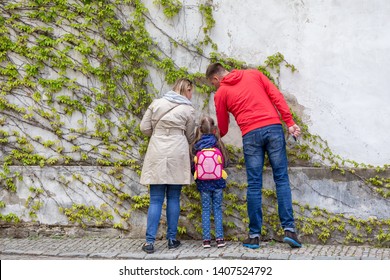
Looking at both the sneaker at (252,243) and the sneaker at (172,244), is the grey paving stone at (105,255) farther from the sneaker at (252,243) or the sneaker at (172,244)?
the sneaker at (252,243)

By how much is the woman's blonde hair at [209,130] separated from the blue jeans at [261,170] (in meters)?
0.32

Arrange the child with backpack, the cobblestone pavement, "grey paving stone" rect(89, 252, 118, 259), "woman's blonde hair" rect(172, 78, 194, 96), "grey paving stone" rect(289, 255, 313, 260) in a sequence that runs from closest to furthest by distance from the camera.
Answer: "grey paving stone" rect(289, 255, 313, 260) → the cobblestone pavement → "grey paving stone" rect(89, 252, 118, 259) → the child with backpack → "woman's blonde hair" rect(172, 78, 194, 96)

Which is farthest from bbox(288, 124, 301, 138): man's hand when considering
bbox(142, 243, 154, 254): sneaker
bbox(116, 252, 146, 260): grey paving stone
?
bbox(116, 252, 146, 260): grey paving stone

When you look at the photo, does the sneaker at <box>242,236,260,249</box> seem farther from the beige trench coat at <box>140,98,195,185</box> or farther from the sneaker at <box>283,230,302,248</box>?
the beige trench coat at <box>140,98,195,185</box>

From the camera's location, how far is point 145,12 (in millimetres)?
8125

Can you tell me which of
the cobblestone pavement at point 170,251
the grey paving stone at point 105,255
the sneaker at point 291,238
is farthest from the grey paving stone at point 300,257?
the grey paving stone at point 105,255

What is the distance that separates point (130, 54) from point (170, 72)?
19.2 inches

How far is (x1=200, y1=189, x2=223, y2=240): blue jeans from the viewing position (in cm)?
748

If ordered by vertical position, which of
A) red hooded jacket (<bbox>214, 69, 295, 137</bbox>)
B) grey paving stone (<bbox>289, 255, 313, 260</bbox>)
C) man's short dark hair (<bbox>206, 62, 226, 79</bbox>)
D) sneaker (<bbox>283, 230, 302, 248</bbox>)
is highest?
man's short dark hair (<bbox>206, 62, 226, 79</bbox>)

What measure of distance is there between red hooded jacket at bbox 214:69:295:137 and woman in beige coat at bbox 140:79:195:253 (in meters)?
0.34

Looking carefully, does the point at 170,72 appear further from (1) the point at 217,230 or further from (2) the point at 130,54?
(1) the point at 217,230

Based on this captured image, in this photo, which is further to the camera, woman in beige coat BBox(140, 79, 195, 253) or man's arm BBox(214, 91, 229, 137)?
man's arm BBox(214, 91, 229, 137)

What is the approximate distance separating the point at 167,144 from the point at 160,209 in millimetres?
650

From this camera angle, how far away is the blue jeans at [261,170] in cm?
727
